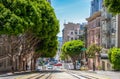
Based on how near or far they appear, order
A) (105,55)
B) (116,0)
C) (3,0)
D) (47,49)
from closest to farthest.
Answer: (116,0) → (3,0) → (47,49) → (105,55)

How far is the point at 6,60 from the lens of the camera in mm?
82188

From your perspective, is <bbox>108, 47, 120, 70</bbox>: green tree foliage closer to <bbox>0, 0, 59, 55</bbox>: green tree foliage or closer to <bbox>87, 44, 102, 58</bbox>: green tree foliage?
<bbox>0, 0, 59, 55</bbox>: green tree foliage

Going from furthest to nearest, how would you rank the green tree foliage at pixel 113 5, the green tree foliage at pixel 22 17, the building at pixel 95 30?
the building at pixel 95 30
the green tree foliage at pixel 22 17
the green tree foliage at pixel 113 5

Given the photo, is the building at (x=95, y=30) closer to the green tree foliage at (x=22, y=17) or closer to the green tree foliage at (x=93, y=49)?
the green tree foliage at (x=93, y=49)

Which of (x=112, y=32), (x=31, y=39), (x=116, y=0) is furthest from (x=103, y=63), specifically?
(x=116, y=0)

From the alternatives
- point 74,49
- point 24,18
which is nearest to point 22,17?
point 24,18

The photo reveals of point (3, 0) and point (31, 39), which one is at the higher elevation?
point (3, 0)

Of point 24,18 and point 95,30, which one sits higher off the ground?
point 95,30

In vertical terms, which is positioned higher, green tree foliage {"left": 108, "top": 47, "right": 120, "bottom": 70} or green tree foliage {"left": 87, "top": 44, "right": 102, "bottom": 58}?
green tree foliage {"left": 87, "top": 44, "right": 102, "bottom": 58}

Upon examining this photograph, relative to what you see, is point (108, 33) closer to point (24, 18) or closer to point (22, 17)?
point (24, 18)

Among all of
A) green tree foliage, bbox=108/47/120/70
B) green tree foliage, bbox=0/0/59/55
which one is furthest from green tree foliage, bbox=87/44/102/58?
green tree foliage, bbox=0/0/59/55

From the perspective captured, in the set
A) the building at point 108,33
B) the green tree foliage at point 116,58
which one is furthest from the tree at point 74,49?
the green tree foliage at point 116,58

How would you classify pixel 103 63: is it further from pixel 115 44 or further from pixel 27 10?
pixel 27 10

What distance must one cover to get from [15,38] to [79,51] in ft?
218
